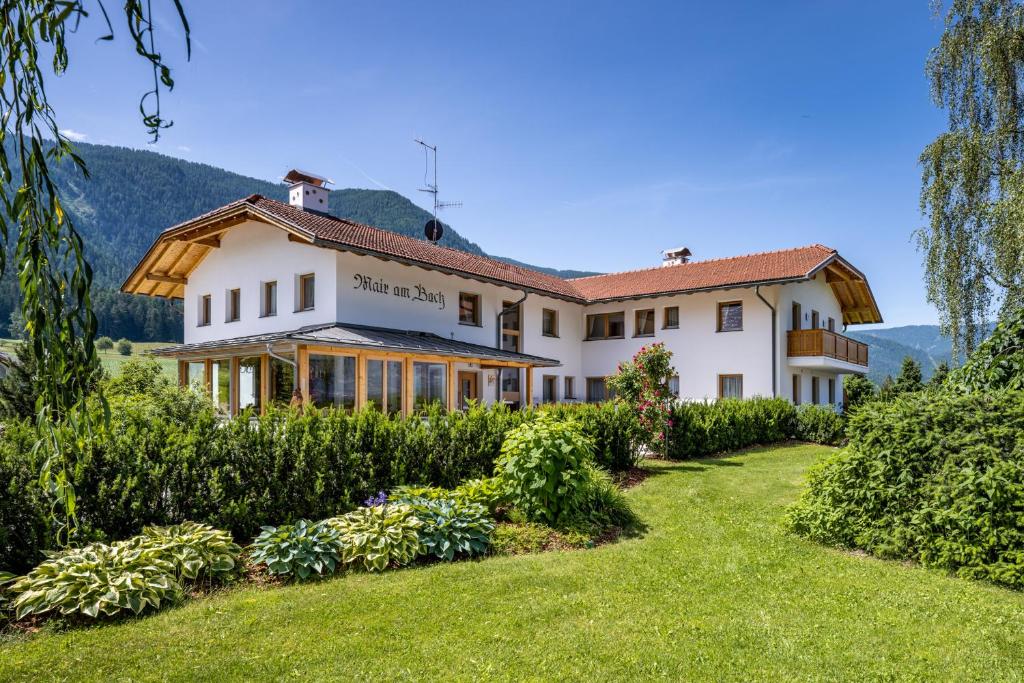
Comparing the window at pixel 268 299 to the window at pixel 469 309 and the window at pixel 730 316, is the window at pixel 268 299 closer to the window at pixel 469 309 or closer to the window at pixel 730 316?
the window at pixel 469 309

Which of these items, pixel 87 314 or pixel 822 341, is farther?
pixel 822 341

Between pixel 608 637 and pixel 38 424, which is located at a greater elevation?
pixel 38 424

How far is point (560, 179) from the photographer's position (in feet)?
62.1

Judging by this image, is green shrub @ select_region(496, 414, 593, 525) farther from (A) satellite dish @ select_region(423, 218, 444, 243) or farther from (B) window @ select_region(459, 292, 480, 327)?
(A) satellite dish @ select_region(423, 218, 444, 243)

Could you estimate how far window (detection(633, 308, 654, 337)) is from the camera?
→ 2525 centimetres

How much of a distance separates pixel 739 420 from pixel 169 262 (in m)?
19.6

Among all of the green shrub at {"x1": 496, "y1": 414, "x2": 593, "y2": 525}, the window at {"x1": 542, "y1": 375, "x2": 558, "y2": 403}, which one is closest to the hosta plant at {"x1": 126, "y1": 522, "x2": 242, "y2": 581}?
the green shrub at {"x1": 496, "y1": 414, "x2": 593, "y2": 525}

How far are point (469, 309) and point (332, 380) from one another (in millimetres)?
6630

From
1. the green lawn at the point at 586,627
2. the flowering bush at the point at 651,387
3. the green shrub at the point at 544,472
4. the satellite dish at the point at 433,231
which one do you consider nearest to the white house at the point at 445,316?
the satellite dish at the point at 433,231

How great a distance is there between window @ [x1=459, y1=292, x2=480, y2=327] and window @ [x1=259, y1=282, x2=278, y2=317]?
19.2 feet

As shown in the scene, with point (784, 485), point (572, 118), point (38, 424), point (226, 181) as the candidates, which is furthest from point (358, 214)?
point (38, 424)

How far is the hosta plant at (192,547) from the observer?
18.8 feet

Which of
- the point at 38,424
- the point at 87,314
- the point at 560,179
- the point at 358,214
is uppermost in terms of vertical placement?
the point at 358,214

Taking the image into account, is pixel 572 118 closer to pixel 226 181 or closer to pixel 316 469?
pixel 316 469
